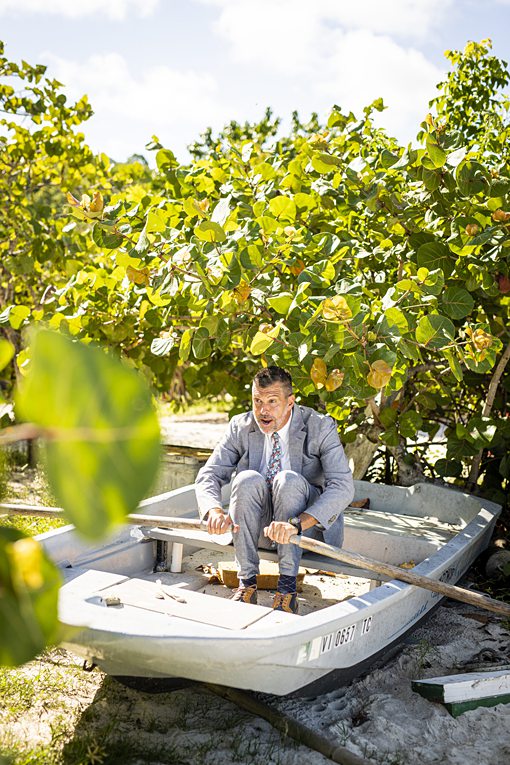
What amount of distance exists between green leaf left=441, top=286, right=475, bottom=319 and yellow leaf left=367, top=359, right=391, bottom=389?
0.81m

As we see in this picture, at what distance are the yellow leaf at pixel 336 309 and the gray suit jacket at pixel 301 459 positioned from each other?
68cm

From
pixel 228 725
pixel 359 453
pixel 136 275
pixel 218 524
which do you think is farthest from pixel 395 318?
pixel 359 453

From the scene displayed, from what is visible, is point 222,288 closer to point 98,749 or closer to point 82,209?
point 82,209

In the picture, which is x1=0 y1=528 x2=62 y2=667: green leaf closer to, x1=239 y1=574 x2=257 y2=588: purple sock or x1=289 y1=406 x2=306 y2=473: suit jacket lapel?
x1=239 y1=574 x2=257 y2=588: purple sock

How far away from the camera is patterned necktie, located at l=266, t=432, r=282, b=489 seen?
3.85 meters

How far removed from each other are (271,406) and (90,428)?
3208mm

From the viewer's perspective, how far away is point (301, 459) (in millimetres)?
3873

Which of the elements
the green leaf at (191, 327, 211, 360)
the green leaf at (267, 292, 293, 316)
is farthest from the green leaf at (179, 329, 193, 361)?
the green leaf at (267, 292, 293, 316)

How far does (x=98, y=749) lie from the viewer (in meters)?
2.63

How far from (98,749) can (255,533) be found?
1.23 metres

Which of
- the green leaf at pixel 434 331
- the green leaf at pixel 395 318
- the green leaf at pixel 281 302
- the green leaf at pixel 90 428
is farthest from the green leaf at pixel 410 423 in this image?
the green leaf at pixel 90 428

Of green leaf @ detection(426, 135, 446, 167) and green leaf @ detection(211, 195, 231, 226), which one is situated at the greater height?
green leaf @ detection(426, 135, 446, 167)

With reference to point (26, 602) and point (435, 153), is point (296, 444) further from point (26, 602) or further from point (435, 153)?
point (26, 602)

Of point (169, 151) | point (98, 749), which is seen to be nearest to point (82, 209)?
point (169, 151)
